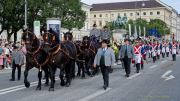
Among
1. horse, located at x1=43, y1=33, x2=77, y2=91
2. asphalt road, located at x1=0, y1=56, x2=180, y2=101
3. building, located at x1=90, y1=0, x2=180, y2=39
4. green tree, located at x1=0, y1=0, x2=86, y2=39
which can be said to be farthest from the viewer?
building, located at x1=90, y1=0, x2=180, y2=39

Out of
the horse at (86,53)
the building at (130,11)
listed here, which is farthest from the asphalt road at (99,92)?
the building at (130,11)

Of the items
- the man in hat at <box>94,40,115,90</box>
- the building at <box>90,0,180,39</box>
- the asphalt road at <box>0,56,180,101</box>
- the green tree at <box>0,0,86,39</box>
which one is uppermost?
the building at <box>90,0,180,39</box>

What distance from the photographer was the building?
16750cm

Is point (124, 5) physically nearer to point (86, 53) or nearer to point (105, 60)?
point (86, 53)

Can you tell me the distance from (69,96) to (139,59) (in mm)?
10691

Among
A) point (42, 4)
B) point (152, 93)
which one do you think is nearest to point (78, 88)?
point (152, 93)

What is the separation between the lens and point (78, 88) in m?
15.5

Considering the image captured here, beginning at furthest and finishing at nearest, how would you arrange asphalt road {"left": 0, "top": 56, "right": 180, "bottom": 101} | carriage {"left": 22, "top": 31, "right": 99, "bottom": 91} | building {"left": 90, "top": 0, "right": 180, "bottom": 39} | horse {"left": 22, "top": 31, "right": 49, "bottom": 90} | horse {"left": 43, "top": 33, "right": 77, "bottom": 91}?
building {"left": 90, "top": 0, "right": 180, "bottom": 39} < horse {"left": 43, "top": 33, "right": 77, "bottom": 91} < carriage {"left": 22, "top": 31, "right": 99, "bottom": 91} < horse {"left": 22, "top": 31, "right": 49, "bottom": 90} < asphalt road {"left": 0, "top": 56, "right": 180, "bottom": 101}

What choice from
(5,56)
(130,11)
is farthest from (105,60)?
(130,11)

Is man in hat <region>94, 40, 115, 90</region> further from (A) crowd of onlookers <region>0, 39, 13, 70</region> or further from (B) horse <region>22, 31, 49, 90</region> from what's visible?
(A) crowd of onlookers <region>0, 39, 13, 70</region>

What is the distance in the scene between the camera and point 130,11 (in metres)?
171

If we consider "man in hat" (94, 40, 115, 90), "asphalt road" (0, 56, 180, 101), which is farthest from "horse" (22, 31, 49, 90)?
"man in hat" (94, 40, 115, 90)

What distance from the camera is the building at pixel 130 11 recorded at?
550ft

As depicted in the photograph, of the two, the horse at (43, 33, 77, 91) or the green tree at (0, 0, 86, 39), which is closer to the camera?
the horse at (43, 33, 77, 91)
